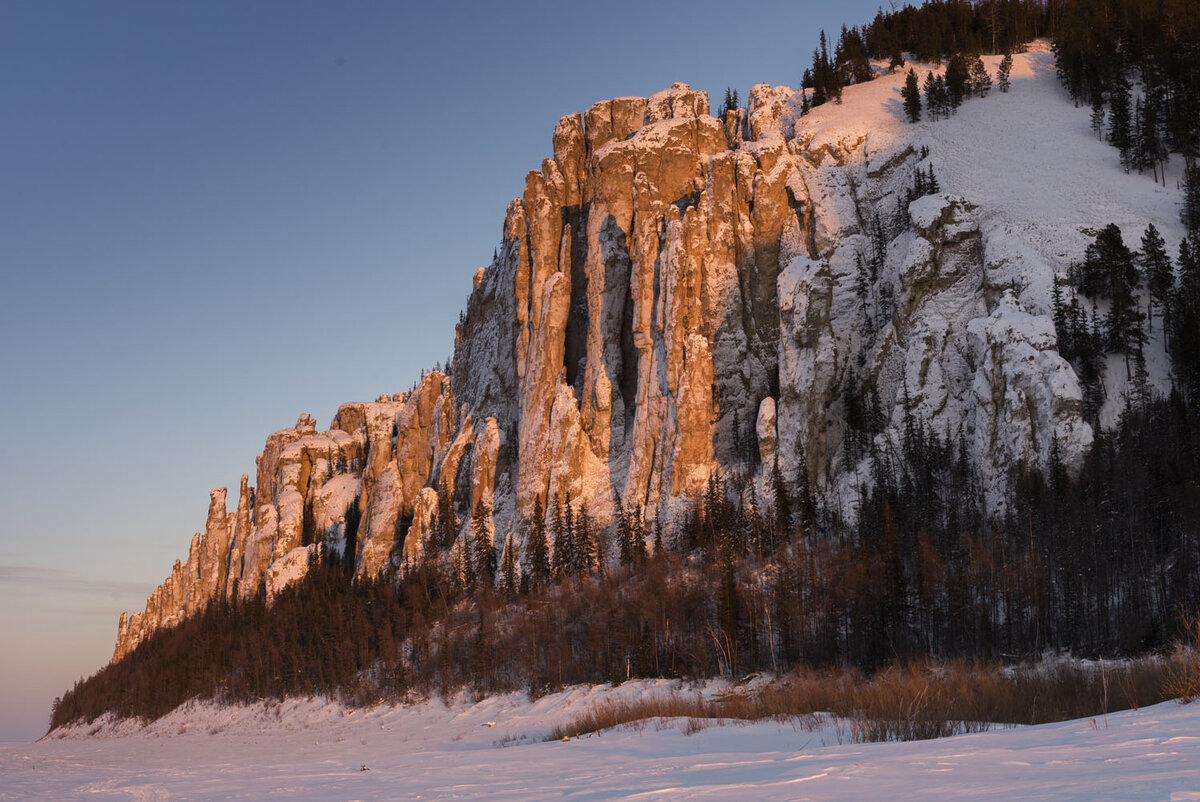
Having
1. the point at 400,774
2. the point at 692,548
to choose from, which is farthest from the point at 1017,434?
the point at 400,774

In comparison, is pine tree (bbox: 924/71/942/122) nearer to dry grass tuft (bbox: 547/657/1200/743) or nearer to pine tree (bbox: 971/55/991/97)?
pine tree (bbox: 971/55/991/97)

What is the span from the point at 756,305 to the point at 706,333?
6.34m

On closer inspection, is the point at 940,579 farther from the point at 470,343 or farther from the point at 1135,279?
the point at 470,343

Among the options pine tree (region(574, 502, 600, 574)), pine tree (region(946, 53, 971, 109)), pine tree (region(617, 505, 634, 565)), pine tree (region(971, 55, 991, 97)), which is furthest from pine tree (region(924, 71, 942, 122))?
pine tree (region(574, 502, 600, 574))

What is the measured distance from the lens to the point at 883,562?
60375 millimetres

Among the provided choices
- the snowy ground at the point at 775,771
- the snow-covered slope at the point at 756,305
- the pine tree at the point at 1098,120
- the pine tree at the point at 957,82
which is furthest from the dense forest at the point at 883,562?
the snowy ground at the point at 775,771

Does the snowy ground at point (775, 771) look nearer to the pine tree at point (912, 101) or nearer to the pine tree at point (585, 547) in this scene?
the pine tree at point (585, 547)

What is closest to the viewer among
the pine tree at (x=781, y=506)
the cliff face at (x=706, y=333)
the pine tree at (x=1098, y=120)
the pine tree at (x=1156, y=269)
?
the pine tree at (x=1156, y=269)

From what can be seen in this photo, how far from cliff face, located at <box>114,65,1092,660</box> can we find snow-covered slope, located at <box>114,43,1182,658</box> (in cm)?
25

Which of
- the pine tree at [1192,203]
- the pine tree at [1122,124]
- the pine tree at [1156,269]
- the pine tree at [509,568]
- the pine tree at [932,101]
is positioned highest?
the pine tree at [932,101]

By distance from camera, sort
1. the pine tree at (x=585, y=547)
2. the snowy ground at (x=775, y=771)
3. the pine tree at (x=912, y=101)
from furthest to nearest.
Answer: the pine tree at (x=912, y=101) < the pine tree at (x=585, y=547) < the snowy ground at (x=775, y=771)

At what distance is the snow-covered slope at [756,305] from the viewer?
76688 mm

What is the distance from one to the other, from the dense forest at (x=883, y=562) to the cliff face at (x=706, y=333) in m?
3.22

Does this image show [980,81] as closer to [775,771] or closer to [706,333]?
[706,333]
